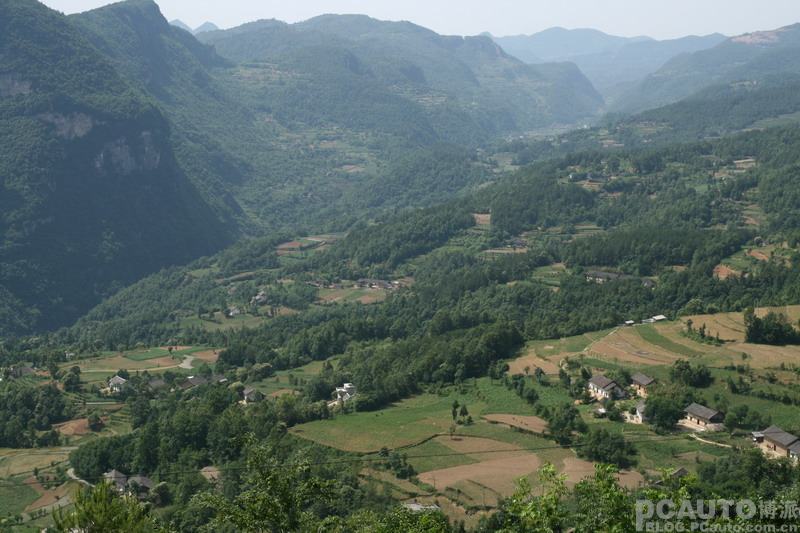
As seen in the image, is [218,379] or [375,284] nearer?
[218,379]

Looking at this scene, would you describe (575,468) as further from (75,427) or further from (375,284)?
(375,284)

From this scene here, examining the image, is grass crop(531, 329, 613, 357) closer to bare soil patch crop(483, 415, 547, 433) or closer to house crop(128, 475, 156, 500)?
bare soil patch crop(483, 415, 547, 433)

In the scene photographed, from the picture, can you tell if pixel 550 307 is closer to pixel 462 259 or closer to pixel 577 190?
pixel 462 259

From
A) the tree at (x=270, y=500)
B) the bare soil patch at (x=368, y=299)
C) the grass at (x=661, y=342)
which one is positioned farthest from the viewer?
the bare soil patch at (x=368, y=299)

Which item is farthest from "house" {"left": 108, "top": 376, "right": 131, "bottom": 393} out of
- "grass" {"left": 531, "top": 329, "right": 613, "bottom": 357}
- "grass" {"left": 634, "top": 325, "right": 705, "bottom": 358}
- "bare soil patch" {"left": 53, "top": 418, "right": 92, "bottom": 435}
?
"grass" {"left": 634, "top": 325, "right": 705, "bottom": 358}

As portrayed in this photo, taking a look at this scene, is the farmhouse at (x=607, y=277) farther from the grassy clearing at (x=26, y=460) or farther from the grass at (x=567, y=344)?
the grassy clearing at (x=26, y=460)

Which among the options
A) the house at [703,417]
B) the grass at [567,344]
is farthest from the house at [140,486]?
the house at [703,417]

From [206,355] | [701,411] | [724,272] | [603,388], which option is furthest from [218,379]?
[724,272]
